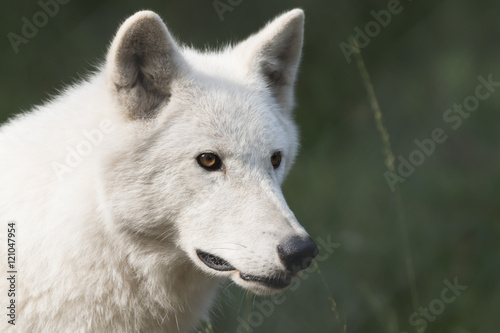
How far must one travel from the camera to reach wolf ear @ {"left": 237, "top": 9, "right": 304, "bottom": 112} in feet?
11.7

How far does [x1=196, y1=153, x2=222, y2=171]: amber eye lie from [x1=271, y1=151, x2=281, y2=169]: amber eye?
323mm

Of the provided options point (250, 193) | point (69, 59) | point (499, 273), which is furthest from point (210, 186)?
point (69, 59)

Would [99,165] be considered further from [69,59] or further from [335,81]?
[335,81]

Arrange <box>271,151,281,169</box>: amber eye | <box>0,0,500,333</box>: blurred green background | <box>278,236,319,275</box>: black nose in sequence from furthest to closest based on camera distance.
Result: <box>0,0,500,333</box>: blurred green background, <box>271,151,281,169</box>: amber eye, <box>278,236,319,275</box>: black nose

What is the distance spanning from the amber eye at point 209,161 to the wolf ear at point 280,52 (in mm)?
675

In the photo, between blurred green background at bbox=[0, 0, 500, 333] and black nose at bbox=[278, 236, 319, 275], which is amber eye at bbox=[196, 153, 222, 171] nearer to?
black nose at bbox=[278, 236, 319, 275]

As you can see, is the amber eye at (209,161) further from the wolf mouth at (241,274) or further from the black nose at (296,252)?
the black nose at (296,252)

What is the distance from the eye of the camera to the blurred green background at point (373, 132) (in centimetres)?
540

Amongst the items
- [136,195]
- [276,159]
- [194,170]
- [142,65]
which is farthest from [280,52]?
[136,195]

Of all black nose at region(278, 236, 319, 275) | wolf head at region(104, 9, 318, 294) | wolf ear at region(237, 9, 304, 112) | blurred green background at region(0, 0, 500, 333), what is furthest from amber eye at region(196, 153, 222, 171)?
blurred green background at region(0, 0, 500, 333)

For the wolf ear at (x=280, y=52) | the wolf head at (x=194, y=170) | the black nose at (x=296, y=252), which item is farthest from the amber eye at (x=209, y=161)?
the wolf ear at (x=280, y=52)

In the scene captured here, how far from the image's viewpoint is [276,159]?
11.0ft

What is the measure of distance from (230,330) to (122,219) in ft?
6.58

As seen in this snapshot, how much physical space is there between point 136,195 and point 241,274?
0.59 meters
